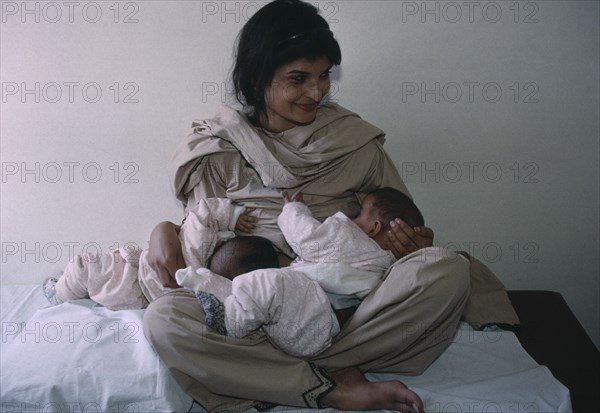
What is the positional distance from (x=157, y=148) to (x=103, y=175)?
0.25 metres

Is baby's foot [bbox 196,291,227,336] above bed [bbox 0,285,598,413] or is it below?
above

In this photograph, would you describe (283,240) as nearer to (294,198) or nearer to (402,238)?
(294,198)

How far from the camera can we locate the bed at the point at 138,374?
1.71 m

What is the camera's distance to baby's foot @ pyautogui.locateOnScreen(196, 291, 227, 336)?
180 centimetres

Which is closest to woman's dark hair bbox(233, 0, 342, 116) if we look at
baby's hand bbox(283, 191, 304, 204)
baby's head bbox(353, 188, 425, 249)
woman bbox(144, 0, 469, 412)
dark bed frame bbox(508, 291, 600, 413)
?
woman bbox(144, 0, 469, 412)

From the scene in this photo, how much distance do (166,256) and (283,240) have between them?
382 millimetres

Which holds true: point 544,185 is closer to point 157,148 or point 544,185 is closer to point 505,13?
point 505,13

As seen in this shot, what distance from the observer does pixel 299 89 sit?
2.19m

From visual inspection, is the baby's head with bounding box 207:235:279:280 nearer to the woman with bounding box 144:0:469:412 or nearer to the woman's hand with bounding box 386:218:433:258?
the woman with bounding box 144:0:469:412

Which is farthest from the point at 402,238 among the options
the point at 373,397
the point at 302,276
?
the point at 373,397

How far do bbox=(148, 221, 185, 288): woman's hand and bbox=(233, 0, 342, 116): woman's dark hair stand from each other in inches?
23.1

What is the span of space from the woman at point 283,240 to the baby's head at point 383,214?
0.14 feet

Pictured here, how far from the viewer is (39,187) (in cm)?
276

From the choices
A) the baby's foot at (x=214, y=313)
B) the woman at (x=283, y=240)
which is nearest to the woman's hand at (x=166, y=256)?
the woman at (x=283, y=240)
